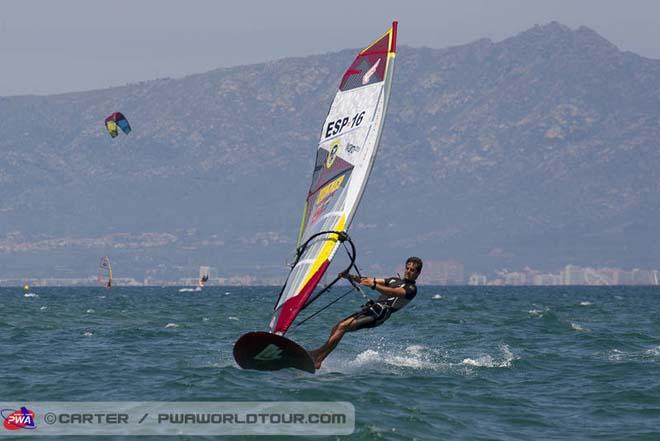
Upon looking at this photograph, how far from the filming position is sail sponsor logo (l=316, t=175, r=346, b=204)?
22.8m

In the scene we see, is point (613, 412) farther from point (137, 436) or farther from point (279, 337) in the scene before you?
point (137, 436)

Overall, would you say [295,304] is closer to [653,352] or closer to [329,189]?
[329,189]

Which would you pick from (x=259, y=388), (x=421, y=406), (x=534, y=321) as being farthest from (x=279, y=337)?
(x=534, y=321)

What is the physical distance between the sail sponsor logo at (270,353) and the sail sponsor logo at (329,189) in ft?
9.43

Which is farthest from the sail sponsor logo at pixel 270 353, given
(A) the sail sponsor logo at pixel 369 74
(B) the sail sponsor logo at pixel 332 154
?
(A) the sail sponsor logo at pixel 369 74

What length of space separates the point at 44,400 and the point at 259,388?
336 centimetres

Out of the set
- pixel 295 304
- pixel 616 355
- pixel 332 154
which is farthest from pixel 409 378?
pixel 616 355

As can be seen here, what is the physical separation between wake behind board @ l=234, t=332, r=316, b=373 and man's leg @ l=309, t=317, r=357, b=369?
0.81 feet

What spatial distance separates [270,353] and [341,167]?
345cm

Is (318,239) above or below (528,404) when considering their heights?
above

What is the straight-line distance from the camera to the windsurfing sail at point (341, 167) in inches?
857

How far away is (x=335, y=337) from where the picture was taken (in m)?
22.2

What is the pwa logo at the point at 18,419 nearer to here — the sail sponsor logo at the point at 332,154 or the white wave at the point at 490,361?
the sail sponsor logo at the point at 332,154

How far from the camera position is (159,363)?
25.9m
